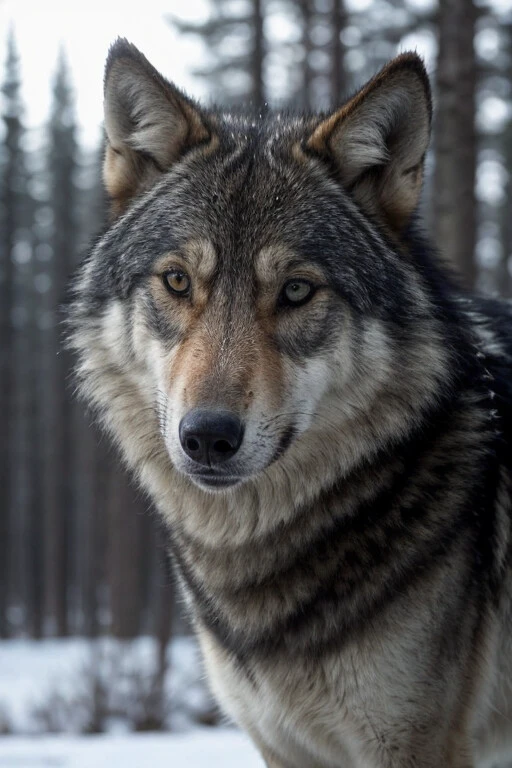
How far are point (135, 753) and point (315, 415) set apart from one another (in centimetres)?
428

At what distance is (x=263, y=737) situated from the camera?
11.4 ft

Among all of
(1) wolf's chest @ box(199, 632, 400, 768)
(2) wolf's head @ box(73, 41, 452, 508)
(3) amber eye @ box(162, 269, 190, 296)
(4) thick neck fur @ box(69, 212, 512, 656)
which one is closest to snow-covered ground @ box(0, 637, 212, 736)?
(1) wolf's chest @ box(199, 632, 400, 768)

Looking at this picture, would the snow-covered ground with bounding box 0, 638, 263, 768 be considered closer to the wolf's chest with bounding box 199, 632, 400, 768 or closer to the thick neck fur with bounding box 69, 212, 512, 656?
the wolf's chest with bounding box 199, 632, 400, 768

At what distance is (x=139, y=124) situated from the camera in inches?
139

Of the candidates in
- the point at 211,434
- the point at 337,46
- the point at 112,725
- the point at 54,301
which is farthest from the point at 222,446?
the point at 54,301

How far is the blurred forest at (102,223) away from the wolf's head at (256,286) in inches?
26.0

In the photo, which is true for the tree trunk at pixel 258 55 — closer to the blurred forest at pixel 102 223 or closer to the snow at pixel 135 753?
the blurred forest at pixel 102 223

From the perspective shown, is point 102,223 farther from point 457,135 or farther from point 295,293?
point 457,135

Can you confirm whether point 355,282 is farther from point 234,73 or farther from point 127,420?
point 234,73

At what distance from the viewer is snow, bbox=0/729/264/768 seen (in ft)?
19.5

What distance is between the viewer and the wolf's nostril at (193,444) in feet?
8.98

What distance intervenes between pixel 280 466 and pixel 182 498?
48cm

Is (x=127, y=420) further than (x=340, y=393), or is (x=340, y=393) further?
(x=127, y=420)

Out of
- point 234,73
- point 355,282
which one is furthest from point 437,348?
point 234,73
